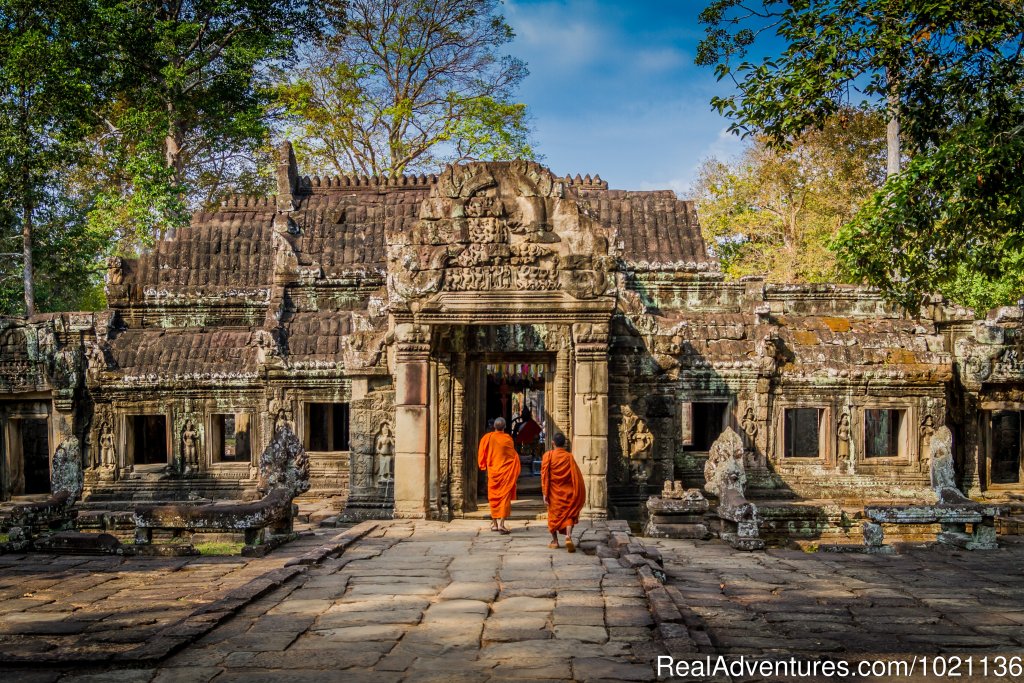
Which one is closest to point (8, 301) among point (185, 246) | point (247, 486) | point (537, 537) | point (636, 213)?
point (185, 246)

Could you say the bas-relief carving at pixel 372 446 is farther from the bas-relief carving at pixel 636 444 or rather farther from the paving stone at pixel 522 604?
the paving stone at pixel 522 604

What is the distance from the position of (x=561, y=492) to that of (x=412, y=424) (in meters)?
2.76

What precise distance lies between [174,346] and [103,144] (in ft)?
43.9

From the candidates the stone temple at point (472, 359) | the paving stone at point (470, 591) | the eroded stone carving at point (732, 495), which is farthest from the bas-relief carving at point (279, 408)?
the paving stone at point (470, 591)

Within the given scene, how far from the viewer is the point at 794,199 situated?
1115 inches

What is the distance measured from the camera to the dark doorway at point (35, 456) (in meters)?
18.9

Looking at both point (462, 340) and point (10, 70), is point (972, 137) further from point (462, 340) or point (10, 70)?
point (10, 70)

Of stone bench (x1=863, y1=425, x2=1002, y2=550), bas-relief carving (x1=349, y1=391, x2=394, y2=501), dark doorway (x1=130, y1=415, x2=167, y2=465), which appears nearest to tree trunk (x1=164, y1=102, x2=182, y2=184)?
dark doorway (x1=130, y1=415, x2=167, y2=465)

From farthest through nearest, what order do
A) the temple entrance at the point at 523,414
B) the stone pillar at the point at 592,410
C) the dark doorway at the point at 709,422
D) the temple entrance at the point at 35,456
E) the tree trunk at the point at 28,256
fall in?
the tree trunk at the point at 28,256 < the temple entrance at the point at 35,456 < the dark doorway at the point at 709,422 < the temple entrance at the point at 523,414 < the stone pillar at the point at 592,410

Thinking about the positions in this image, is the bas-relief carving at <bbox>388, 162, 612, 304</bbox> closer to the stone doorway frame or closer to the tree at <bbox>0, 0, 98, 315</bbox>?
the stone doorway frame

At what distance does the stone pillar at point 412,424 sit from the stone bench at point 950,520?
17.9 feet

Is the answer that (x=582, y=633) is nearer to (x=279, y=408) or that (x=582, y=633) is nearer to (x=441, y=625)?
(x=441, y=625)

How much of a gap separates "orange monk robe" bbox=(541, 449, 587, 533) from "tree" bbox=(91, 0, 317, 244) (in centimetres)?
1824

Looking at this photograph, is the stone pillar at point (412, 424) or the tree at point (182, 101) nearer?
the stone pillar at point (412, 424)
